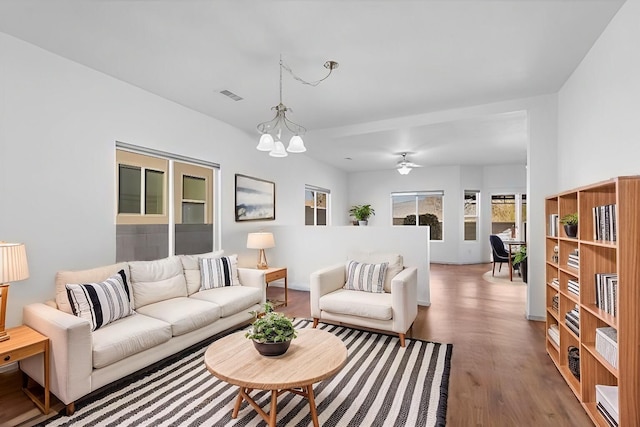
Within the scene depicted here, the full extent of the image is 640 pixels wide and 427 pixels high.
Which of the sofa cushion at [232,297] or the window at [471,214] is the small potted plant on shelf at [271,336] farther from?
the window at [471,214]

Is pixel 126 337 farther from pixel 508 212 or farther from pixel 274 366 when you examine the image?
pixel 508 212

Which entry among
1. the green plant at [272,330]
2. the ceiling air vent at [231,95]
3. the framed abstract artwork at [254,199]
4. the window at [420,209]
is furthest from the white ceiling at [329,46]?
the window at [420,209]

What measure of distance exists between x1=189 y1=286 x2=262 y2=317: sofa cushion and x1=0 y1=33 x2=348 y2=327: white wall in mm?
1056

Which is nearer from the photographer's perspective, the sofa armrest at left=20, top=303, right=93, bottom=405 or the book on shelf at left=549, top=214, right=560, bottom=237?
the sofa armrest at left=20, top=303, right=93, bottom=405

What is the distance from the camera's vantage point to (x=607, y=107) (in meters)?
2.56

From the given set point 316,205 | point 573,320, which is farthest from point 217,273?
point 316,205

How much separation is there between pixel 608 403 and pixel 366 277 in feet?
7.13

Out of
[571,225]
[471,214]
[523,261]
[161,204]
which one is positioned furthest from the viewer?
[471,214]

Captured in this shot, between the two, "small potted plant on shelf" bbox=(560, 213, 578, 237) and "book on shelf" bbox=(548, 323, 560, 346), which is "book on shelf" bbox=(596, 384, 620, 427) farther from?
"small potted plant on shelf" bbox=(560, 213, 578, 237)

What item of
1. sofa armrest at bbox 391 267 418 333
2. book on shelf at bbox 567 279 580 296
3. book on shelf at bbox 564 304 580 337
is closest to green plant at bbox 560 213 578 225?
book on shelf at bbox 567 279 580 296

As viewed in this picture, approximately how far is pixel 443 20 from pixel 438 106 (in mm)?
1945

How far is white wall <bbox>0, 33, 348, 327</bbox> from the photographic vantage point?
2572 millimetres

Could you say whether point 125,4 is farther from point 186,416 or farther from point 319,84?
point 186,416

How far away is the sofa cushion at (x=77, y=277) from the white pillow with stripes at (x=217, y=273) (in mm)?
794
